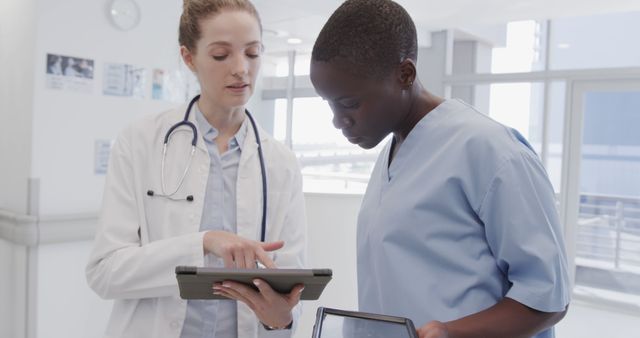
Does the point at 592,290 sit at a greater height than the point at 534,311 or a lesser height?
lesser

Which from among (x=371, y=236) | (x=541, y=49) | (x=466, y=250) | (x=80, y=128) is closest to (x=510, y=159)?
(x=466, y=250)

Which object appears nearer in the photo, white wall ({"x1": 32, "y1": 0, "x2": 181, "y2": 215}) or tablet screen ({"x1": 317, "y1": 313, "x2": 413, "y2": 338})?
tablet screen ({"x1": 317, "y1": 313, "x2": 413, "y2": 338})

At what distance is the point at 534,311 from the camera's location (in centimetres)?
79

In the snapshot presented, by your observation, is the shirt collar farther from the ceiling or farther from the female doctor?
the ceiling

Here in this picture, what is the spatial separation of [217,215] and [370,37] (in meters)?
0.52

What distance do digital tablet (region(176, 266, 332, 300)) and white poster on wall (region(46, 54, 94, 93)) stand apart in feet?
6.13

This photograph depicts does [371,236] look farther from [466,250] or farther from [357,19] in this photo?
[357,19]

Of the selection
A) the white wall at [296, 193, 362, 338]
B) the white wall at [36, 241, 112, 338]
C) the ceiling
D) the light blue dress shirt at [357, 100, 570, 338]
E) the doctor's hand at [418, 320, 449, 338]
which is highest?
the ceiling

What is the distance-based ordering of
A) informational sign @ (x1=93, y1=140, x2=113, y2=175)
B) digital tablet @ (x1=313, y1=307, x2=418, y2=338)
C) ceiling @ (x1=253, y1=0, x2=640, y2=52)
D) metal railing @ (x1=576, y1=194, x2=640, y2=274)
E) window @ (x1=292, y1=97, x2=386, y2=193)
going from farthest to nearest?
1. window @ (x1=292, y1=97, x2=386, y2=193)
2. metal railing @ (x1=576, y1=194, x2=640, y2=274)
3. ceiling @ (x1=253, y1=0, x2=640, y2=52)
4. informational sign @ (x1=93, y1=140, x2=113, y2=175)
5. digital tablet @ (x1=313, y1=307, x2=418, y2=338)

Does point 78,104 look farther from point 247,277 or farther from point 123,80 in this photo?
point 247,277

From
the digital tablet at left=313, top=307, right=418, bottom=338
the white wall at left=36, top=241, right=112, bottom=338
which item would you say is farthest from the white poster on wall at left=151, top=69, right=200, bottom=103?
the digital tablet at left=313, top=307, right=418, bottom=338

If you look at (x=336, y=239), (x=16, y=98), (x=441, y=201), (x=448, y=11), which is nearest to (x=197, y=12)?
(x=441, y=201)

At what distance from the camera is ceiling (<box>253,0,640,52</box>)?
4203 mm

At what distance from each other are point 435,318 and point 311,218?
1.54m
